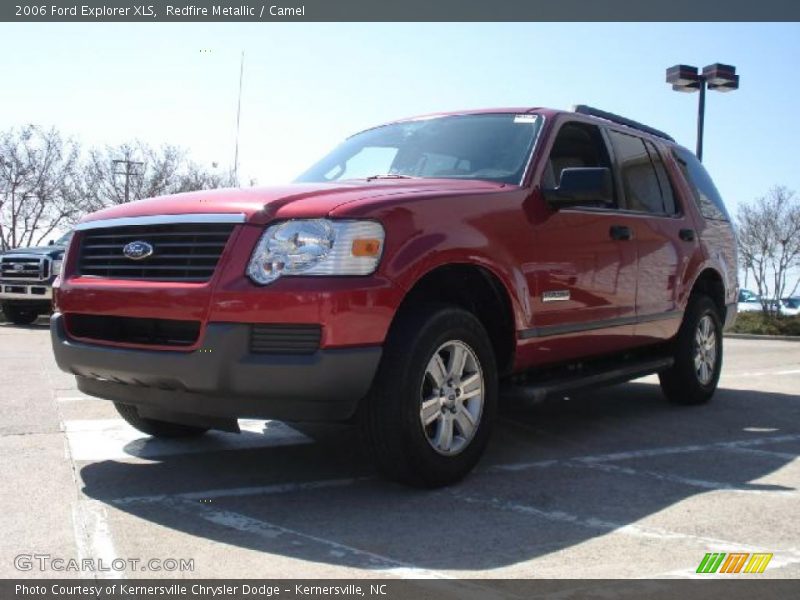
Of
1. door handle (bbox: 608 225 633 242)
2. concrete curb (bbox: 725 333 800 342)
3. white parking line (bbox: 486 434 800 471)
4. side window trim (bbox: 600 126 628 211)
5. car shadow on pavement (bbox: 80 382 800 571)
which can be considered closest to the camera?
car shadow on pavement (bbox: 80 382 800 571)

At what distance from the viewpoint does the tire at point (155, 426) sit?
15.5ft

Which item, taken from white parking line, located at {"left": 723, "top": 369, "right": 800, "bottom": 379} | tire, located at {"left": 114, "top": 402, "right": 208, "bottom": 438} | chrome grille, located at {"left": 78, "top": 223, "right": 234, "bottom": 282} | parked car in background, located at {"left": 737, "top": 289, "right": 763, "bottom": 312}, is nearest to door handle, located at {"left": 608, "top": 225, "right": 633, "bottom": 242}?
chrome grille, located at {"left": 78, "top": 223, "right": 234, "bottom": 282}

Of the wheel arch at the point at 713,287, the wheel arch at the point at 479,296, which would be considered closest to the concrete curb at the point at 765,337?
the wheel arch at the point at 713,287

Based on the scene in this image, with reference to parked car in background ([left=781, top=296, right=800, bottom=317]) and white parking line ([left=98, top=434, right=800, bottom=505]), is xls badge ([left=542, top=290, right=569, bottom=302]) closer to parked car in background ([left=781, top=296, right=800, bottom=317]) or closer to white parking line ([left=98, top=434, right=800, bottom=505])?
white parking line ([left=98, top=434, right=800, bottom=505])

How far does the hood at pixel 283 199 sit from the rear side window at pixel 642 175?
5.21ft

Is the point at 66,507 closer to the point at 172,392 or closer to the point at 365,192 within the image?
the point at 172,392

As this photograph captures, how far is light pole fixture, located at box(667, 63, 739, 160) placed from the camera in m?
17.4

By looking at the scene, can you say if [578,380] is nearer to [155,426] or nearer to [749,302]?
[155,426]

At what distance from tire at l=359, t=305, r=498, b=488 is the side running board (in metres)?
0.39

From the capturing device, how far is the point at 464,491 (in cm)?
394

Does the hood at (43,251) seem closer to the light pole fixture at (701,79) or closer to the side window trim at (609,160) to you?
the side window trim at (609,160)

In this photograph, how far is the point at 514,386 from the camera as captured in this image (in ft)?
15.3

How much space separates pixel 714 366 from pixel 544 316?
115 inches

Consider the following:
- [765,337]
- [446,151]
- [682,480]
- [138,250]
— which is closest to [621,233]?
[446,151]
